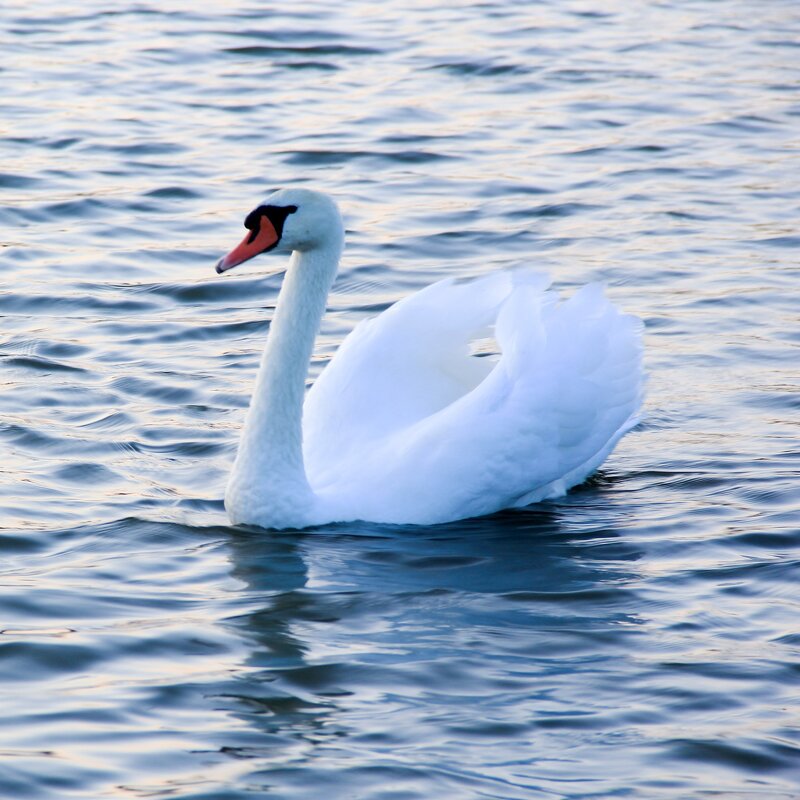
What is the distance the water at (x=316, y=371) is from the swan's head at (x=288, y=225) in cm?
119

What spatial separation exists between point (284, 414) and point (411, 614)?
1.34 meters

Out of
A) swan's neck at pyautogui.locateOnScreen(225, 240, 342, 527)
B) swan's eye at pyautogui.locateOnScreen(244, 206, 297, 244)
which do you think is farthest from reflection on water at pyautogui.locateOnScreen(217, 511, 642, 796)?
swan's eye at pyautogui.locateOnScreen(244, 206, 297, 244)

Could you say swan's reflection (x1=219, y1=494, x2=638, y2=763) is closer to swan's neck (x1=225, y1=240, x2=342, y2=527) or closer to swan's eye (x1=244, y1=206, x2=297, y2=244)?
swan's neck (x1=225, y1=240, x2=342, y2=527)

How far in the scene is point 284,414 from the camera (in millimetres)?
7504

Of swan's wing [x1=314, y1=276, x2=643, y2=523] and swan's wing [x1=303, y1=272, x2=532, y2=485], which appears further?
swan's wing [x1=303, y1=272, x2=532, y2=485]

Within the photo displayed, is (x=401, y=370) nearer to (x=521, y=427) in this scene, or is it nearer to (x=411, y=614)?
(x=521, y=427)

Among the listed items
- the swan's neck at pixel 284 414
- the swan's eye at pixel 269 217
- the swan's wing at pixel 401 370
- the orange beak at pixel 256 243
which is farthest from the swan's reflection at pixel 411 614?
the swan's eye at pixel 269 217

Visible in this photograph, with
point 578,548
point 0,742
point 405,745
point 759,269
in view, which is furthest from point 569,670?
point 759,269

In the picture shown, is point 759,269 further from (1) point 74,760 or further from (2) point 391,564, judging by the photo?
(1) point 74,760

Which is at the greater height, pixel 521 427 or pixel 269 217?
pixel 269 217

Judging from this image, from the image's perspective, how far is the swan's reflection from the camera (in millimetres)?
5828

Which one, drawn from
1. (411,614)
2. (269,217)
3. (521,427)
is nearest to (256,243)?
(269,217)

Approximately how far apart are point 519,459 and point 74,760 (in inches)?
112

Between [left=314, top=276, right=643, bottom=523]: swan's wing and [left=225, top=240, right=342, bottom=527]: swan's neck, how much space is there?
0.23 m
